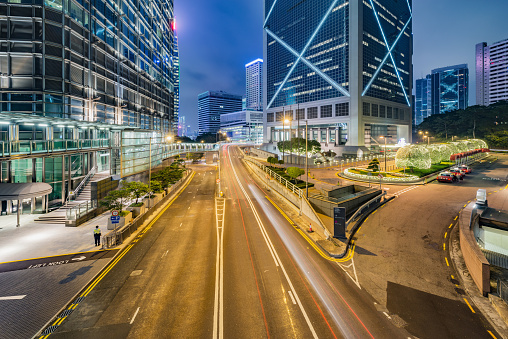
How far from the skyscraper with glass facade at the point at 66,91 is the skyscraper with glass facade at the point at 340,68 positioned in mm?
76212

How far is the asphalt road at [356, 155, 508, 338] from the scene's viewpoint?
1051 centimetres

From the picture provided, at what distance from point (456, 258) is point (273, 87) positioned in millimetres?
131033

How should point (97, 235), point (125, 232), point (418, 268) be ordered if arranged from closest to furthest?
1. point (418, 268)
2. point (97, 235)
3. point (125, 232)

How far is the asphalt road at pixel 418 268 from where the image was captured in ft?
34.5

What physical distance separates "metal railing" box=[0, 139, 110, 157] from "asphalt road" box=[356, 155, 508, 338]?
2954 centimetres

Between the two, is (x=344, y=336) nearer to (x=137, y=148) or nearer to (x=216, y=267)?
(x=216, y=267)

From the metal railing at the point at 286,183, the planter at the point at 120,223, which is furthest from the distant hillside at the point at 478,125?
the planter at the point at 120,223

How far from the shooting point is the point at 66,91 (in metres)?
32.1

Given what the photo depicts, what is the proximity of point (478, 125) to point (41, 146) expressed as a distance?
15126cm

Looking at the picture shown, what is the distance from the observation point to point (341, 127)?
11325 centimetres

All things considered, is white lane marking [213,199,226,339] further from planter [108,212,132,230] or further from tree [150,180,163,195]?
tree [150,180,163,195]

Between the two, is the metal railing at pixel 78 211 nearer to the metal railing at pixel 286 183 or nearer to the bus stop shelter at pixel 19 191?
the bus stop shelter at pixel 19 191

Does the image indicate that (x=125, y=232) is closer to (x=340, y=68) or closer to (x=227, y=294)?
(x=227, y=294)

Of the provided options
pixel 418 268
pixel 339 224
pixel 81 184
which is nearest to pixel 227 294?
pixel 339 224
